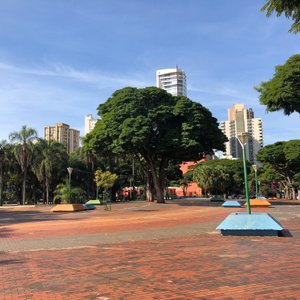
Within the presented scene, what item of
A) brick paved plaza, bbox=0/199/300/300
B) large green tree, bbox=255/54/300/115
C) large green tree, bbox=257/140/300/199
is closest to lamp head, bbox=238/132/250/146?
brick paved plaza, bbox=0/199/300/300

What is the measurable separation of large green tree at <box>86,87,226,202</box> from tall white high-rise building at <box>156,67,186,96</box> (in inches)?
4257

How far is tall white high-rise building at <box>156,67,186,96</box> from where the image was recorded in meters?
144

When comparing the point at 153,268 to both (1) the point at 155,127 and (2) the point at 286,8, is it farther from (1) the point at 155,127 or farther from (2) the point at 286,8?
(1) the point at 155,127

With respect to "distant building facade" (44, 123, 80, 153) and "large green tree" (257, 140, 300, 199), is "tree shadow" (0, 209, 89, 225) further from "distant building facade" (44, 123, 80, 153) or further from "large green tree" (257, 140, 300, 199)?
"distant building facade" (44, 123, 80, 153)

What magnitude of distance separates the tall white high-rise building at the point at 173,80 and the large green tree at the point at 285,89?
118m

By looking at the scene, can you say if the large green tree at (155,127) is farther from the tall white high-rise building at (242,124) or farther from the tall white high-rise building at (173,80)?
the tall white high-rise building at (173,80)

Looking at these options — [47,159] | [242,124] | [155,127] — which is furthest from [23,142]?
[242,124]

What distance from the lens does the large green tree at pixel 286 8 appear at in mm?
6695

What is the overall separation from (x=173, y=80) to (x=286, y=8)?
142 meters

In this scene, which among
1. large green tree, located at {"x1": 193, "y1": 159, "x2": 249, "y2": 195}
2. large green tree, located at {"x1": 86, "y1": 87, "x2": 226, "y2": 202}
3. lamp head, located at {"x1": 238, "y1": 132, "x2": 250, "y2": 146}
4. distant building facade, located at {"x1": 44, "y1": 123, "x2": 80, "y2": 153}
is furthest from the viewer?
distant building facade, located at {"x1": 44, "y1": 123, "x2": 80, "y2": 153}

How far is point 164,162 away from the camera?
39062 mm

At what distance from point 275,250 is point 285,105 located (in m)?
17.8

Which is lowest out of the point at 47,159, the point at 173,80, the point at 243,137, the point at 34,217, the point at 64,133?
the point at 34,217

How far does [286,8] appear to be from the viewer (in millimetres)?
6859
